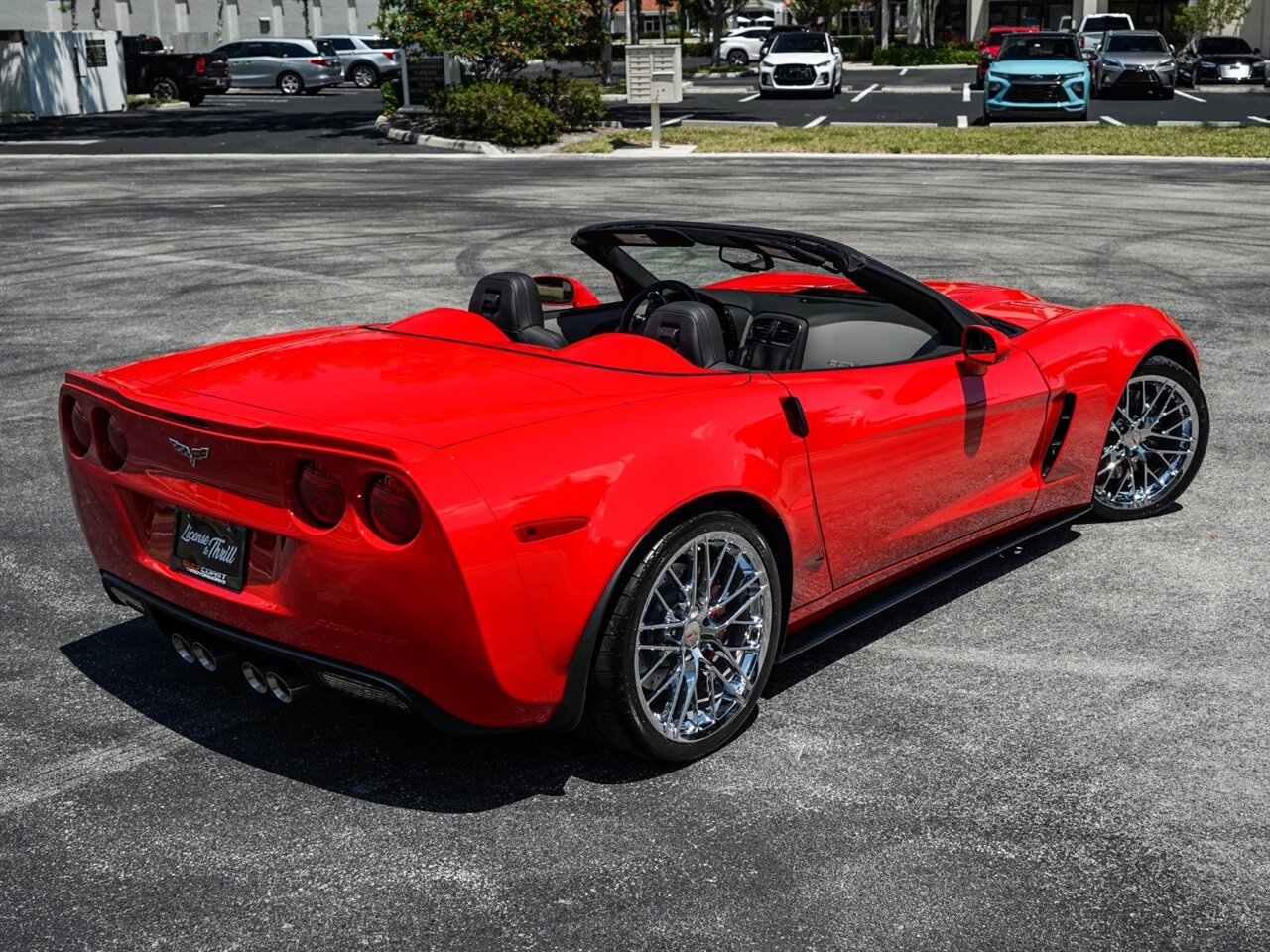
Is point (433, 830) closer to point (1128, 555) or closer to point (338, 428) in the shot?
point (338, 428)

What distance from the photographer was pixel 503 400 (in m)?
3.81

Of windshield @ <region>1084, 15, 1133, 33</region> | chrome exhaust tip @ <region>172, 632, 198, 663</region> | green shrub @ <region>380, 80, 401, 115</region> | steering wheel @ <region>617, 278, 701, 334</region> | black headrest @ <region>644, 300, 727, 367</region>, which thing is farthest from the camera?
windshield @ <region>1084, 15, 1133, 33</region>

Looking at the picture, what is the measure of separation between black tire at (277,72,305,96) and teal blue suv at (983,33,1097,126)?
26.7 meters

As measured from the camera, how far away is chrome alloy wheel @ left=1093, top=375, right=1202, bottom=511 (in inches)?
232

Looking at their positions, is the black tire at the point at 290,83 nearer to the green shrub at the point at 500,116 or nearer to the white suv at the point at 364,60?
the white suv at the point at 364,60

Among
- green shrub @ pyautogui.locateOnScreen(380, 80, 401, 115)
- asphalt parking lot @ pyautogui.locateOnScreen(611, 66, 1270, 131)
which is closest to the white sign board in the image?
asphalt parking lot @ pyautogui.locateOnScreen(611, 66, 1270, 131)

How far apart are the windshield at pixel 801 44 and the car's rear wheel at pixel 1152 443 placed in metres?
35.2

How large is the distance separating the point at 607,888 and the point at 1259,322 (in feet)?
27.3

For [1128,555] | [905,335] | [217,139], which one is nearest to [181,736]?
[905,335]

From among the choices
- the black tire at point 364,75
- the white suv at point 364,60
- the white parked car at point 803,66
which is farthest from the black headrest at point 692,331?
the black tire at point 364,75

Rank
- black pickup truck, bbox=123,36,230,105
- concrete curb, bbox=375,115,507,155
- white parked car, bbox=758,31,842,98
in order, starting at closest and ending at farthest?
concrete curb, bbox=375,115,507,155 < white parked car, bbox=758,31,842,98 < black pickup truck, bbox=123,36,230,105

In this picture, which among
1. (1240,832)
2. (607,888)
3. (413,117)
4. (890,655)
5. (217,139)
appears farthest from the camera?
(413,117)

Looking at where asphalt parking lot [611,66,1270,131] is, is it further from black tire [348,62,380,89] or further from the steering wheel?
the steering wheel

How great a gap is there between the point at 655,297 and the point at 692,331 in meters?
0.53
